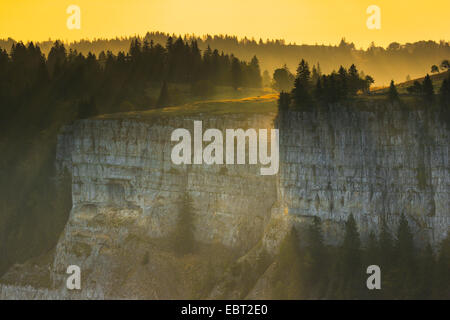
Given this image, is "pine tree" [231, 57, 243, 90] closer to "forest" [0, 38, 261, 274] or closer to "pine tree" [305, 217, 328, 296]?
"forest" [0, 38, 261, 274]

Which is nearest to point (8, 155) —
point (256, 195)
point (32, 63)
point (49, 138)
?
point (49, 138)

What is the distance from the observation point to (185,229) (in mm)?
106250

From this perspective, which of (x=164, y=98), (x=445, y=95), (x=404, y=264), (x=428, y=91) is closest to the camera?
(x=404, y=264)

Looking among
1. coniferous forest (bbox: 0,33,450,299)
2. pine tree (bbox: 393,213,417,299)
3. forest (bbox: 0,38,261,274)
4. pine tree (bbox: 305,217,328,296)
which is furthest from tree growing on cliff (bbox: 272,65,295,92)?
pine tree (bbox: 393,213,417,299)

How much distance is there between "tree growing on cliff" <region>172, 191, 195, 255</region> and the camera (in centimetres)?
10538

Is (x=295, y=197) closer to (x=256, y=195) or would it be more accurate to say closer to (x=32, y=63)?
(x=256, y=195)

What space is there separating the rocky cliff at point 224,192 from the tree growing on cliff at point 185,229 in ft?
2.54

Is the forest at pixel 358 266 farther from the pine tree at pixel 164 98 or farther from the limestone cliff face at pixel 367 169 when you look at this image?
the pine tree at pixel 164 98

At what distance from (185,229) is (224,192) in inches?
213

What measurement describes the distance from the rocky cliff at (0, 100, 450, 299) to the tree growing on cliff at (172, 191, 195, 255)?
2.54 feet

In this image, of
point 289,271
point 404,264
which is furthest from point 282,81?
point 404,264

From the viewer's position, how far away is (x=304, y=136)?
325 feet

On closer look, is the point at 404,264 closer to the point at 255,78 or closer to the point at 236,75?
the point at 236,75
